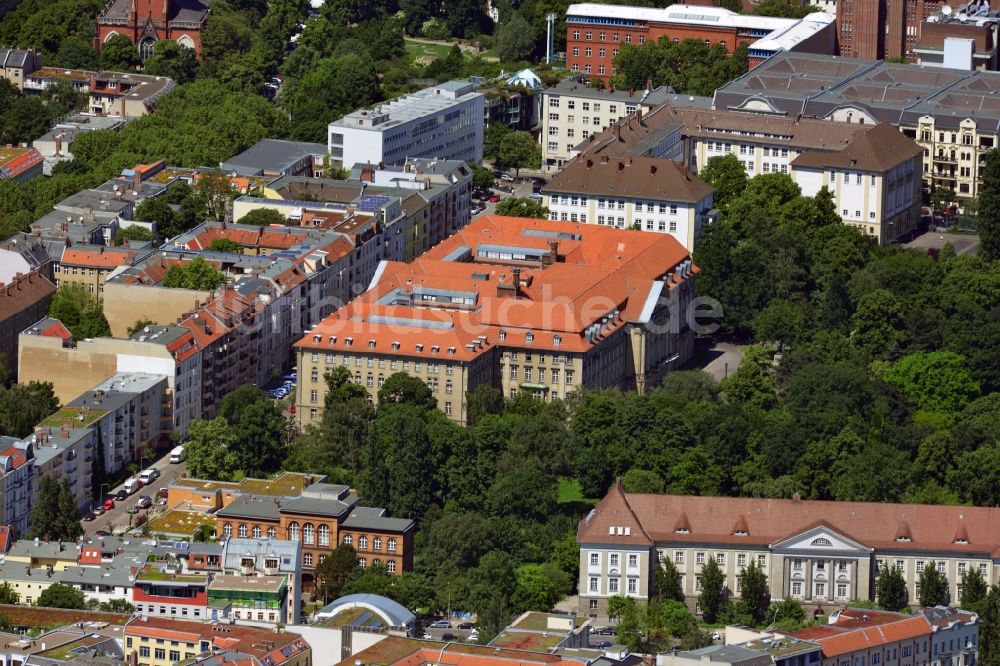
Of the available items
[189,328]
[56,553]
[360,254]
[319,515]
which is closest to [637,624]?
[319,515]

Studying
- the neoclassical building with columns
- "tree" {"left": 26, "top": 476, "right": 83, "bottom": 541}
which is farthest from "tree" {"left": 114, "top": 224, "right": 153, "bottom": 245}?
the neoclassical building with columns

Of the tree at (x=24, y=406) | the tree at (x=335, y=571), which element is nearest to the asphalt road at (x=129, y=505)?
the tree at (x=24, y=406)

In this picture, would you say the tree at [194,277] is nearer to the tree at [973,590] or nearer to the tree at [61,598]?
the tree at [61,598]

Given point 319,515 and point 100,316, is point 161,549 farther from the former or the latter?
point 100,316

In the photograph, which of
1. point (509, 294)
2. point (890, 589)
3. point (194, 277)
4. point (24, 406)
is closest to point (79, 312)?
point (194, 277)

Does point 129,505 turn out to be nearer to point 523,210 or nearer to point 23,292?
point 23,292

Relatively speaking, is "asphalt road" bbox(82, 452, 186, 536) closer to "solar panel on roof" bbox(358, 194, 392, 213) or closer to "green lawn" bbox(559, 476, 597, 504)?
"green lawn" bbox(559, 476, 597, 504)
